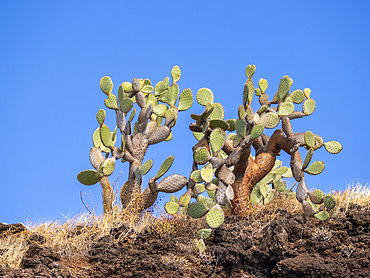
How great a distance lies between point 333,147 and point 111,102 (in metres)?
3.82

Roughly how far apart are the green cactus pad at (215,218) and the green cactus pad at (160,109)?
2287 millimetres

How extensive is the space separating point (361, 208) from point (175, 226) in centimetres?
283

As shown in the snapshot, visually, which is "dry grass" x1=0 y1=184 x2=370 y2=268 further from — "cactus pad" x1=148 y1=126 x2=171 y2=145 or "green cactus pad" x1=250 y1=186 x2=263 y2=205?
"cactus pad" x1=148 y1=126 x2=171 y2=145

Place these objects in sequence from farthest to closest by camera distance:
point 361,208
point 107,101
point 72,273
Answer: point 107,101 → point 361,208 → point 72,273

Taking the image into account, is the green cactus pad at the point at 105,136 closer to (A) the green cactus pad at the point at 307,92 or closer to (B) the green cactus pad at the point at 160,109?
(B) the green cactus pad at the point at 160,109

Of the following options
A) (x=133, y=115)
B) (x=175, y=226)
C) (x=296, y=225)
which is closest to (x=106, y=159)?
(x=133, y=115)

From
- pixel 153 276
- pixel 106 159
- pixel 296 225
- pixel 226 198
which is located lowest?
pixel 153 276

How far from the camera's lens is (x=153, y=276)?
6793 mm

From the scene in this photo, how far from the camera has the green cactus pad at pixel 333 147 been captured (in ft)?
27.6

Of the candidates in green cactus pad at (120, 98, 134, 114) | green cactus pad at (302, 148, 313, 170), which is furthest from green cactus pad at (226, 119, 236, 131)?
green cactus pad at (120, 98, 134, 114)

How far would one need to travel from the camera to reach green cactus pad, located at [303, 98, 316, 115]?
881cm

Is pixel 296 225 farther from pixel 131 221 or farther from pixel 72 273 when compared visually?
pixel 72 273

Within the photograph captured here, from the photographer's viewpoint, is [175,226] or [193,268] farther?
[175,226]

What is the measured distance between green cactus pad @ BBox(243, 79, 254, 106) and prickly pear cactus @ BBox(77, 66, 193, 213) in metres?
1.24
